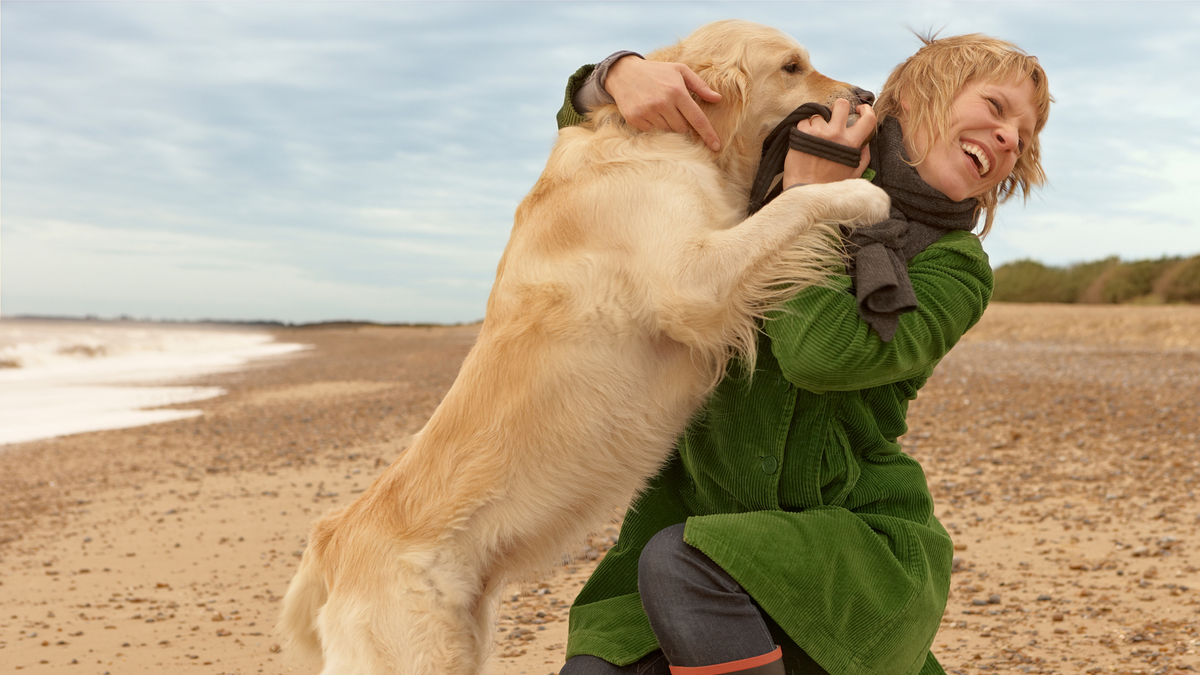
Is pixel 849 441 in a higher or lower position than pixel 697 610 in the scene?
higher

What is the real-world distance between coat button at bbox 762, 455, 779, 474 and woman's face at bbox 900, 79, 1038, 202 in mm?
733

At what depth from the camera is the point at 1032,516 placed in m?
5.88

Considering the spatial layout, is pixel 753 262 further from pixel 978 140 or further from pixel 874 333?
pixel 978 140

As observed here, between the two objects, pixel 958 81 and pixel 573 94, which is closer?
pixel 958 81

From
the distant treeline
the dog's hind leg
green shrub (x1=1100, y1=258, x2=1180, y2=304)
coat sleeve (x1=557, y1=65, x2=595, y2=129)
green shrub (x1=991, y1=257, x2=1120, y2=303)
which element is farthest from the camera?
green shrub (x1=991, y1=257, x2=1120, y2=303)

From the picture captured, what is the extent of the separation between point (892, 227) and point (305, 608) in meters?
1.86

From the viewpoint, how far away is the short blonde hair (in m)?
1.96

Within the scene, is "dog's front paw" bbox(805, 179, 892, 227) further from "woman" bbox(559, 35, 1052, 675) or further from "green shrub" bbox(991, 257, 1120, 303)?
"green shrub" bbox(991, 257, 1120, 303)

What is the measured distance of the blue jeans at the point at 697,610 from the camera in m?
1.74

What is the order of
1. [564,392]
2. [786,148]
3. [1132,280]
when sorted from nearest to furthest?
[564,392], [786,148], [1132,280]

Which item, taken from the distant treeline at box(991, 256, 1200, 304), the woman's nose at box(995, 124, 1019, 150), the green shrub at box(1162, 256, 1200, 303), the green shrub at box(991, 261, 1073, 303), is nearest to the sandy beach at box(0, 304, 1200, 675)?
the woman's nose at box(995, 124, 1019, 150)

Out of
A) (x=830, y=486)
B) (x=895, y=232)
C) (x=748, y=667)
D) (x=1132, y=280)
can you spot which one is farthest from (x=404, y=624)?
(x=1132, y=280)

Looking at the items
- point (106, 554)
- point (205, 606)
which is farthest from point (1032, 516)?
point (106, 554)

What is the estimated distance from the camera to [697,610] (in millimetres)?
1754
